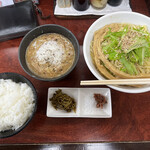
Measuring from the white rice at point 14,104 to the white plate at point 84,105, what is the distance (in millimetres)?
213

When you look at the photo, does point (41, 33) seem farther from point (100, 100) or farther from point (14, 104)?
point (100, 100)

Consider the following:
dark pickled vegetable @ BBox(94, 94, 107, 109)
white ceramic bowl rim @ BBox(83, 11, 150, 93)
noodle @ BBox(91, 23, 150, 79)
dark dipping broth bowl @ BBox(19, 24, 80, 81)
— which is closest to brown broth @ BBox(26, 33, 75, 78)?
dark dipping broth bowl @ BBox(19, 24, 80, 81)

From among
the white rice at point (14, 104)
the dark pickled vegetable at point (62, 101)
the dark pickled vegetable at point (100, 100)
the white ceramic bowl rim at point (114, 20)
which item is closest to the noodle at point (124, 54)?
the white ceramic bowl rim at point (114, 20)

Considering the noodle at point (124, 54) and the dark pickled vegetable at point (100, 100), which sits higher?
the noodle at point (124, 54)

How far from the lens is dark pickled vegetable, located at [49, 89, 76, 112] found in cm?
154

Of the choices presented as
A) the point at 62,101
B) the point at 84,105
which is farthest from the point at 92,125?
the point at 62,101

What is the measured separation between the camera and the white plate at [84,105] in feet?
5.03

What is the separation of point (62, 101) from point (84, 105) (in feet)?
0.81

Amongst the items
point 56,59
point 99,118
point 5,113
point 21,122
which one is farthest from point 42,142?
point 56,59

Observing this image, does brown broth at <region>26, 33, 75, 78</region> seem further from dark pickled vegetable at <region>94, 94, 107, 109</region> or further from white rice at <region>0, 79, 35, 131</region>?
dark pickled vegetable at <region>94, 94, 107, 109</region>

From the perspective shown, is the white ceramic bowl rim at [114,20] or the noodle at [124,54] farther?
the white ceramic bowl rim at [114,20]

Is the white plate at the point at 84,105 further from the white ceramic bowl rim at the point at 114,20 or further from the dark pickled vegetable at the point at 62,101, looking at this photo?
the white ceramic bowl rim at the point at 114,20

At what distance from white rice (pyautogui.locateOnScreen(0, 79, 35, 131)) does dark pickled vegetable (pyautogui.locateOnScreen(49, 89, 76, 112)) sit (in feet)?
0.75

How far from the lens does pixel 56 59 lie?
5.37ft
